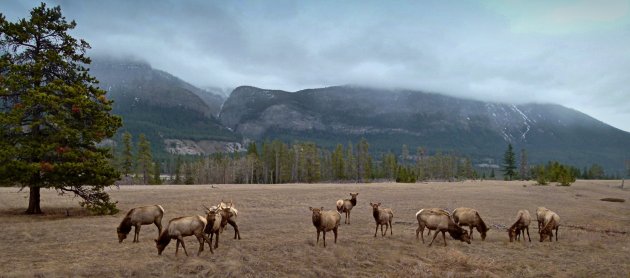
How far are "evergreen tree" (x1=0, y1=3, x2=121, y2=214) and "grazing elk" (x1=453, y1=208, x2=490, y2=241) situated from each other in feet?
76.3

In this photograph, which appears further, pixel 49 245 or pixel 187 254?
pixel 49 245

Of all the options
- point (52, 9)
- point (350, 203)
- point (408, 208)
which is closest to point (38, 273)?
point (350, 203)

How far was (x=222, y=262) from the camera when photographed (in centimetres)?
1602

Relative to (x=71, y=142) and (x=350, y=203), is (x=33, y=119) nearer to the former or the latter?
(x=71, y=142)

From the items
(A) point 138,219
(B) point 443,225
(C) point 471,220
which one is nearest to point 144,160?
(A) point 138,219

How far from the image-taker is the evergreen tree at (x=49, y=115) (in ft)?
88.7

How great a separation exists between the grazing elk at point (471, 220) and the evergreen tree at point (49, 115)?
76.3ft

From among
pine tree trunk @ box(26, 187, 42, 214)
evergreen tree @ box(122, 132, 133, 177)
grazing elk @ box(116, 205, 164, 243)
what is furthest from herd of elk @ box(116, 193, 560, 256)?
evergreen tree @ box(122, 132, 133, 177)

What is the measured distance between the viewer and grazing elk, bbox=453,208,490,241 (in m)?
22.3

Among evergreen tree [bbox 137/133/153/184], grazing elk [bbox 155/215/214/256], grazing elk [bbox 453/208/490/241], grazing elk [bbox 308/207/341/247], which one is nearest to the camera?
grazing elk [bbox 155/215/214/256]

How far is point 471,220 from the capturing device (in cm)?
2259

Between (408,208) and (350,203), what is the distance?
9.39 metres

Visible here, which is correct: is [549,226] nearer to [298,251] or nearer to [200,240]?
[298,251]

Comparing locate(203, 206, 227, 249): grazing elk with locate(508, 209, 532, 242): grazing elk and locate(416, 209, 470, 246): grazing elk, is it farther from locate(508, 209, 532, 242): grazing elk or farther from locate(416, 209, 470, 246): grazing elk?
locate(508, 209, 532, 242): grazing elk
